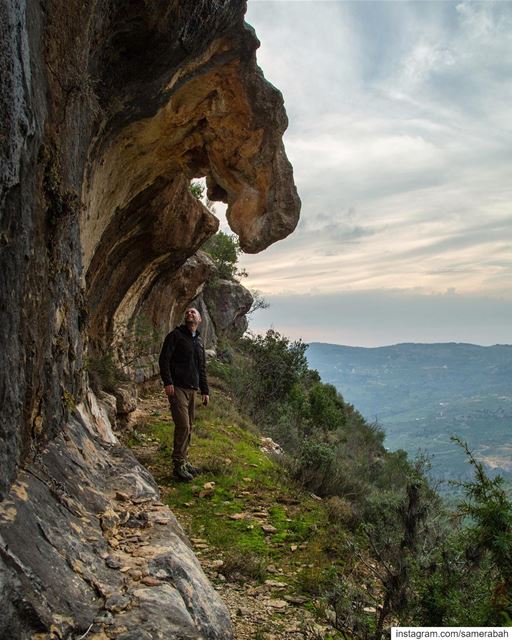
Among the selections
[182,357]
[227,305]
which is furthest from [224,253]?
[182,357]

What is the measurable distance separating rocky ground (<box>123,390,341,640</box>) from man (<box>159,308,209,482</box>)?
361mm

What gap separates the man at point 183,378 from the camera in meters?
7.01

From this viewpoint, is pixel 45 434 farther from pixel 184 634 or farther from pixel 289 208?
pixel 289 208

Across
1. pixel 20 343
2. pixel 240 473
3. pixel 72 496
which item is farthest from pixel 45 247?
pixel 240 473

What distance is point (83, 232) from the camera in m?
5.74

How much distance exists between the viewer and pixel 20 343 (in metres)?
2.95

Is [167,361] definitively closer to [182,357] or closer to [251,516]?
[182,357]

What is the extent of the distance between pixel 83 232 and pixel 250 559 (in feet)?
13.0

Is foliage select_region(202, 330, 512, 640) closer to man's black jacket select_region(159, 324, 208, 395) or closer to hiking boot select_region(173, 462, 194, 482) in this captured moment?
hiking boot select_region(173, 462, 194, 482)

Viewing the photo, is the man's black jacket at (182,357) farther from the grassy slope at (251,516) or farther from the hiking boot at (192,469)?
the grassy slope at (251,516)

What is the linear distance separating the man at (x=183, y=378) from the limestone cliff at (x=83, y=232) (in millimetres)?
1400

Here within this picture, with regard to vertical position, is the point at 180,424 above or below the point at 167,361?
below

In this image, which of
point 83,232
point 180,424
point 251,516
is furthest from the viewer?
point 180,424

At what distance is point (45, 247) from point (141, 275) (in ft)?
22.4
